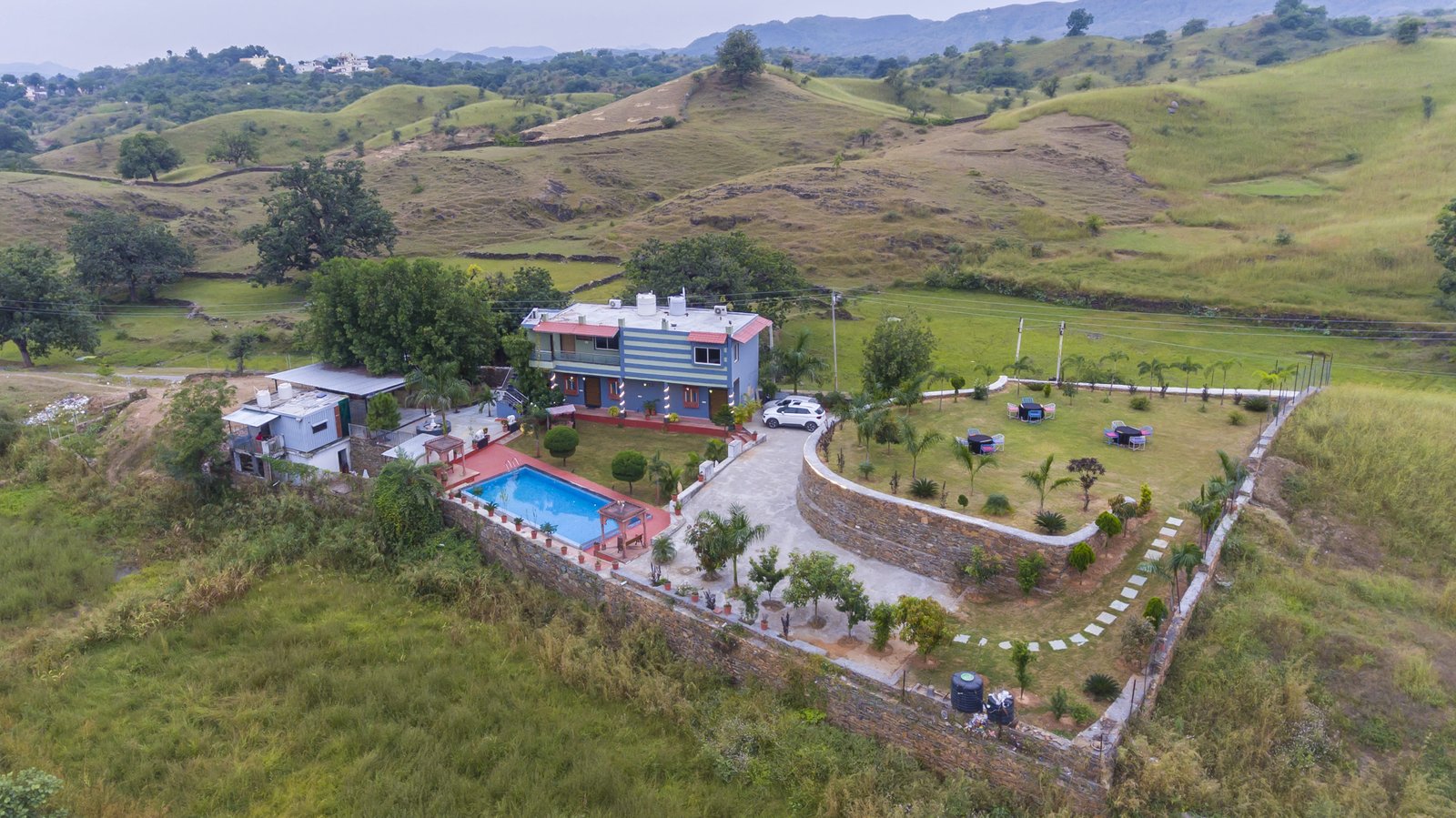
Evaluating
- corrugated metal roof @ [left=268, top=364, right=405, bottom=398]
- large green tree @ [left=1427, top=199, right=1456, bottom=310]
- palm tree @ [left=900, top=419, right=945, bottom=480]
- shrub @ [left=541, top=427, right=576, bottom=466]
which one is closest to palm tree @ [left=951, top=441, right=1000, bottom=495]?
palm tree @ [left=900, top=419, right=945, bottom=480]

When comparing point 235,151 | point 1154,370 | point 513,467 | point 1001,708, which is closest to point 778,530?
point 1001,708

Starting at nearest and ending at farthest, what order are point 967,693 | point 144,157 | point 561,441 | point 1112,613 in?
point 967,693
point 1112,613
point 561,441
point 144,157

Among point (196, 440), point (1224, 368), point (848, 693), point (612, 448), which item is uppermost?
point (196, 440)

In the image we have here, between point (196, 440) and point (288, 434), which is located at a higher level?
point (196, 440)

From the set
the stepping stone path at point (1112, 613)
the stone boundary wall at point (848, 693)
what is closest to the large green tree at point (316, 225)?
the stone boundary wall at point (848, 693)

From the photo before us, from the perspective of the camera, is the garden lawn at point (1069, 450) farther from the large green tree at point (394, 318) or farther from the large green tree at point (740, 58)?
the large green tree at point (740, 58)

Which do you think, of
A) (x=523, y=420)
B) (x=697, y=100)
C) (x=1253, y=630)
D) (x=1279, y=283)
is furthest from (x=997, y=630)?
(x=697, y=100)

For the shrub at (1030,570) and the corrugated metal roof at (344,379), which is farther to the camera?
the corrugated metal roof at (344,379)

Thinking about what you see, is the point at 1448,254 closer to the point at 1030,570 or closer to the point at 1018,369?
the point at 1018,369
